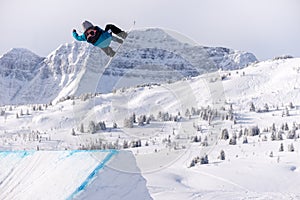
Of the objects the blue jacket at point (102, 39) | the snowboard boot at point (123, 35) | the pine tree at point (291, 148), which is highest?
the snowboard boot at point (123, 35)

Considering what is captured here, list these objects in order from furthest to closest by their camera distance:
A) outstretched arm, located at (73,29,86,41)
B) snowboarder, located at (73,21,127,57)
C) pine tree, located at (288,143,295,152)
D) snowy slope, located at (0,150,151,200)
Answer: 1. pine tree, located at (288,143,295,152)
2. outstretched arm, located at (73,29,86,41)
3. snowboarder, located at (73,21,127,57)
4. snowy slope, located at (0,150,151,200)

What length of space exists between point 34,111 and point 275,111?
6750 centimetres

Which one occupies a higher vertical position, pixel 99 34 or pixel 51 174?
pixel 99 34

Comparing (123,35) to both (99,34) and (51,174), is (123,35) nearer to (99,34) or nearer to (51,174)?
(99,34)

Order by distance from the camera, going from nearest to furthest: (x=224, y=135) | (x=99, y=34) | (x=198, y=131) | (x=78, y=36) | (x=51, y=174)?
(x=51, y=174)
(x=99, y=34)
(x=78, y=36)
(x=224, y=135)
(x=198, y=131)

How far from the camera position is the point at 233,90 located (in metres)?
126

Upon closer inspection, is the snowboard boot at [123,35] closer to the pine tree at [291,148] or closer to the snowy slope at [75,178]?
the snowy slope at [75,178]

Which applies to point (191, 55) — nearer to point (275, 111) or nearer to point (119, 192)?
point (119, 192)

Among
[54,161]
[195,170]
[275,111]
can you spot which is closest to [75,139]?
[275,111]

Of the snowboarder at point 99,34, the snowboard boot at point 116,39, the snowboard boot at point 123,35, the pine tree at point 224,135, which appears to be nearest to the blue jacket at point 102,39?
the snowboarder at point 99,34

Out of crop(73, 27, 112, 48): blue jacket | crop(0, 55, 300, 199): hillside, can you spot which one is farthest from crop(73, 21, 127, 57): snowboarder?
crop(0, 55, 300, 199): hillside

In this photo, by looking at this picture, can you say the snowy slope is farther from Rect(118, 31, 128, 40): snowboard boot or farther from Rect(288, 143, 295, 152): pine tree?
Rect(288, 143, 295, 152): pine tree

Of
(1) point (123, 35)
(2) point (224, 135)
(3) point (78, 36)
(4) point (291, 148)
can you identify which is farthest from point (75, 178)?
(2) point (224, 135)

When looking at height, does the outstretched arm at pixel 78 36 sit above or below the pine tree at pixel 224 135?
above
